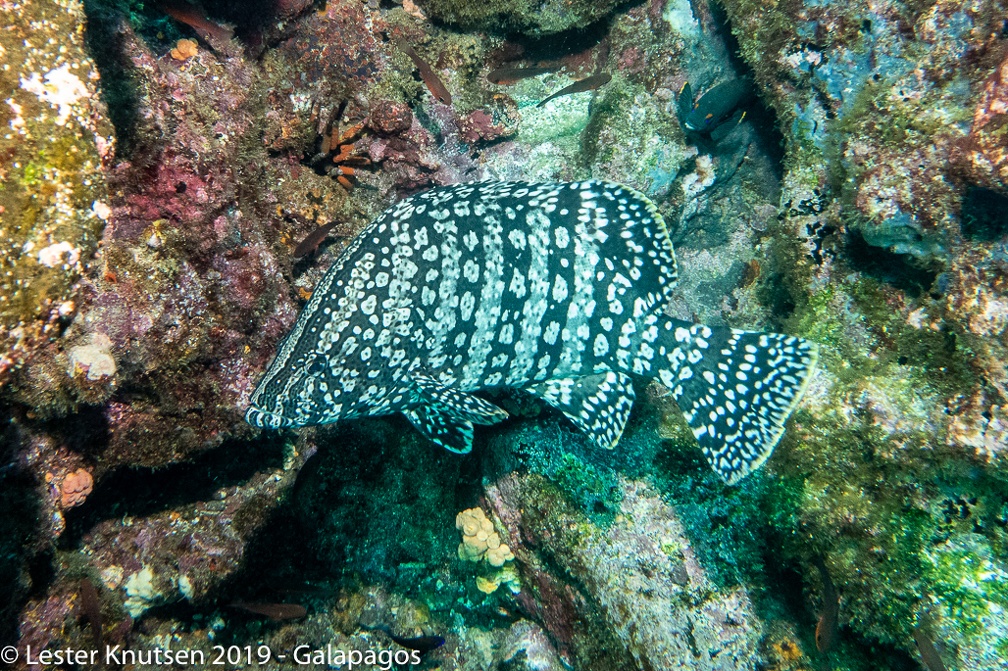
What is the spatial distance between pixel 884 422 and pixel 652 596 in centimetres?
282

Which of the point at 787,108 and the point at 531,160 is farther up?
the point at 787,108

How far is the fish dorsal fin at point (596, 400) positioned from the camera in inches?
193

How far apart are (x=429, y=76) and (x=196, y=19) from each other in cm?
207

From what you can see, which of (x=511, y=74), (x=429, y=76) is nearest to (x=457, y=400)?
(x=429, y=76)

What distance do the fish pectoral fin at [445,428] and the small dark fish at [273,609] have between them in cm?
288

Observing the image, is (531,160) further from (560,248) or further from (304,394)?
(304,394)

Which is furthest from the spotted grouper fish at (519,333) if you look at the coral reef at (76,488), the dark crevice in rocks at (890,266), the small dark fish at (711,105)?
the coral reef at (76,488)

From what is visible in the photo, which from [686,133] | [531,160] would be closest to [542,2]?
[531,160]

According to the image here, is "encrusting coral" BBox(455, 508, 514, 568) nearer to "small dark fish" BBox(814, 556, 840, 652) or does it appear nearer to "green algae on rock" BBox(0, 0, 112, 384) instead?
"small dark fish" BBox(814, 556, 840, 652)

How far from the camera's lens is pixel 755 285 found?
6.45 meters

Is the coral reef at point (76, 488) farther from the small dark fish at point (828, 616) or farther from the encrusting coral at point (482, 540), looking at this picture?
the small dark fish at point (828, 616)

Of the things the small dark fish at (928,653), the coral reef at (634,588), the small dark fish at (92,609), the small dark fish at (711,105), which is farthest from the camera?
the small dark fish at (711,105)

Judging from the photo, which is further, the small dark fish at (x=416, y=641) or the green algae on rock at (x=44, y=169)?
the small dark fish at (x=416, y=641)

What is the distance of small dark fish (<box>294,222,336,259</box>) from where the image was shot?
457cm
